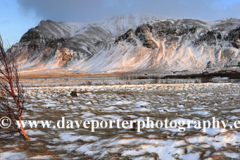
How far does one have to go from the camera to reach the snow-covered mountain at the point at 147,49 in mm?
95438

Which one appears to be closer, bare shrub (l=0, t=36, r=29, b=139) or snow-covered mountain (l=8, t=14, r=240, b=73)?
bare shrub (l=0, t=36, r=29, b=139)

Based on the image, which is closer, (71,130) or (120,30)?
(71,130)

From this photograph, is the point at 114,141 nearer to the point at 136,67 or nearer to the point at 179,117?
the point at 179,117

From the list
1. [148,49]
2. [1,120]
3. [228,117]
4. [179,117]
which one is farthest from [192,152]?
[148,49]

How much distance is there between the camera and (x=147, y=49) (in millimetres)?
106250

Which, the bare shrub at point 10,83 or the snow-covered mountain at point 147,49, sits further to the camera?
the snow-covered mountain at point 147,49

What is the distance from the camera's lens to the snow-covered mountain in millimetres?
95438

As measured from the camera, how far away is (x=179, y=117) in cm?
645

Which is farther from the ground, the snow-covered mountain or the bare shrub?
the snow-covered mountain

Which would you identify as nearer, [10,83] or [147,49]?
[10,83]

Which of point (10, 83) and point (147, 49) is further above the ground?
point (147, 49)

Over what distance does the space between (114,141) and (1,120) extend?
13.2ft

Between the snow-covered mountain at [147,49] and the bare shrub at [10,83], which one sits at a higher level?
the snow-covered mountain at [147,49]

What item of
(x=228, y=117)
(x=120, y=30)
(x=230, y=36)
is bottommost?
(x=228, y=117)
